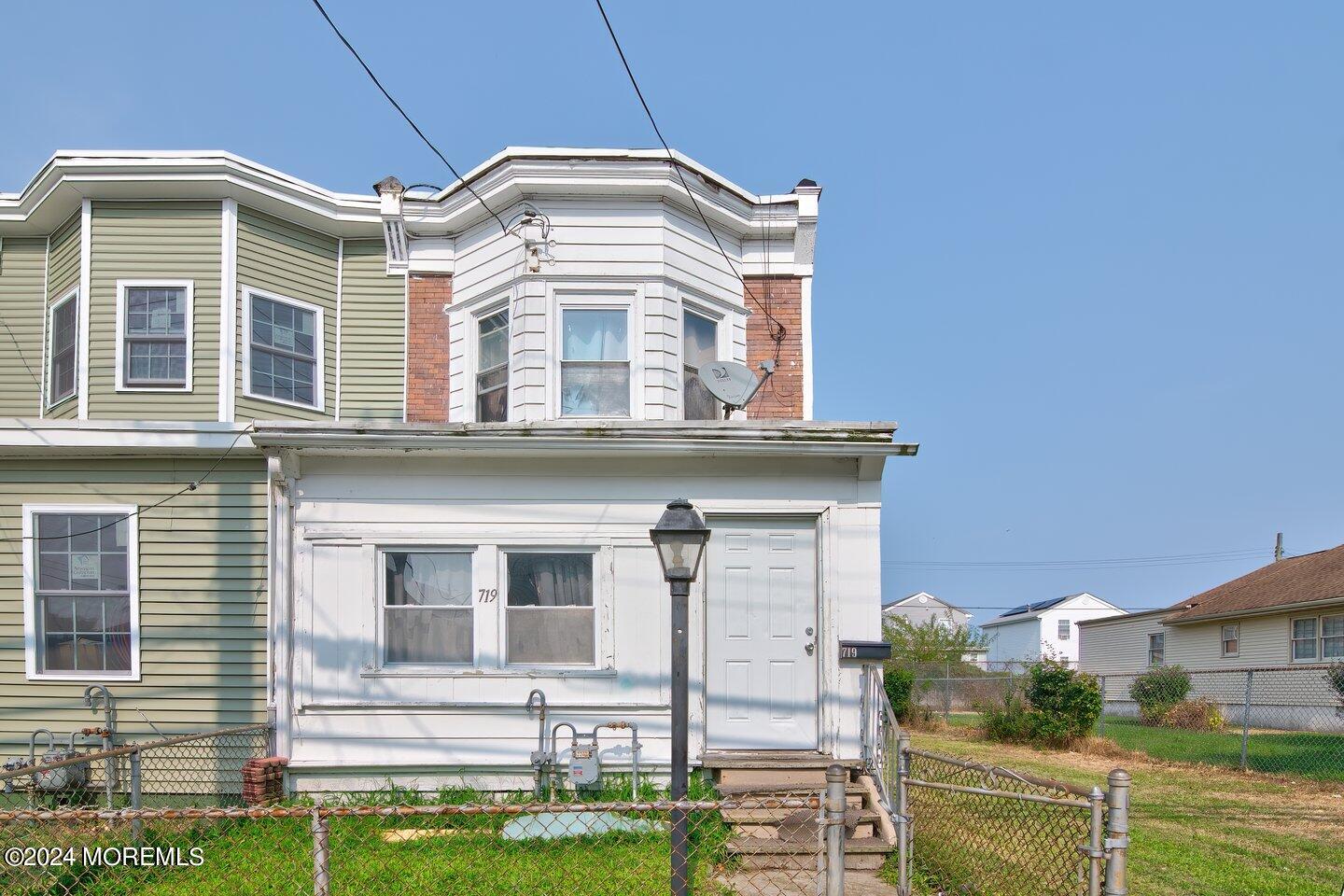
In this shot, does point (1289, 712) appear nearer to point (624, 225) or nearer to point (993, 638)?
point (624, 225)

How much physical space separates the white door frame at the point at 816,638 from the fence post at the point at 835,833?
14.1 ft

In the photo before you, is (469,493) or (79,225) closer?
(469,493)

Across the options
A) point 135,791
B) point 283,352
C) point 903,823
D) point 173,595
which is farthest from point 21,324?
point 903,823

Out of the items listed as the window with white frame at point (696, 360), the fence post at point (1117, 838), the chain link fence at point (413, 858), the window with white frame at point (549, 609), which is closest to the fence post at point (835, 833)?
the fence post at point (1117, 838)

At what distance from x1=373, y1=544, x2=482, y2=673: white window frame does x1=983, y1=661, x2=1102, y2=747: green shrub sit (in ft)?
33.4

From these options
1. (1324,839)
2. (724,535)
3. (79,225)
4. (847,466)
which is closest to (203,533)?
(79,225)

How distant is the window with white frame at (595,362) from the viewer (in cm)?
1027

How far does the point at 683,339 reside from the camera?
10.8 metres

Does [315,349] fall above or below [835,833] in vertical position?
above

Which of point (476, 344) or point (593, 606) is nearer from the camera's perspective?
point (593, 606)

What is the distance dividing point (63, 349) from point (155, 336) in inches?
56.4

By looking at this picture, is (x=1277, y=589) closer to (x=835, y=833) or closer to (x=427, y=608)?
(x=427, y=608)

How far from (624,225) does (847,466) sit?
3940mm

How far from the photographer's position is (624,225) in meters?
10.6
